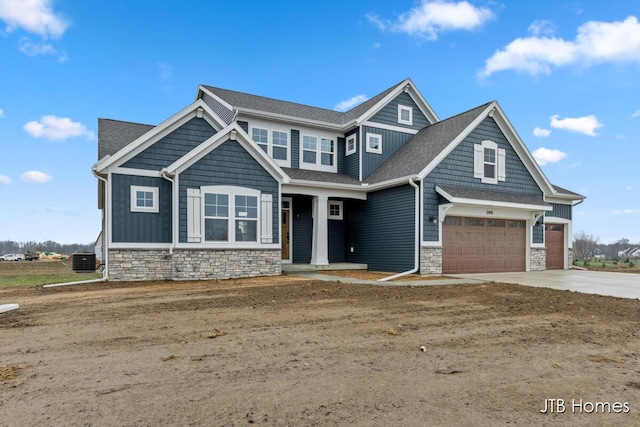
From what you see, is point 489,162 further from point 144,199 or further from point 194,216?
point 144,199

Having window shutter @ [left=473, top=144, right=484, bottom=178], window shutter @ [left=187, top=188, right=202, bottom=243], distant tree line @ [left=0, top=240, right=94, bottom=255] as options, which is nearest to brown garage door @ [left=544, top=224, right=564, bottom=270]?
window shutter @ [left=473, top=144, right=484, bottom=178]

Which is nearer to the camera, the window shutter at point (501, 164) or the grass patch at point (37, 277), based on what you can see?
the grass patch at point (37, 277)

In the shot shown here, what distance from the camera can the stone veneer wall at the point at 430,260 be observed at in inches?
551

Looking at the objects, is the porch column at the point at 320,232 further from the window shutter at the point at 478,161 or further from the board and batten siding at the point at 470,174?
the window shutter at the point at 478,161

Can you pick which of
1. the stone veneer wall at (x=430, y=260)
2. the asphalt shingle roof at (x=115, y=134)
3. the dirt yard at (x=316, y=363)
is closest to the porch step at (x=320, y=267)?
the stone veneer wall at (x=430, y=260)

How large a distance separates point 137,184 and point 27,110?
8.74 meters

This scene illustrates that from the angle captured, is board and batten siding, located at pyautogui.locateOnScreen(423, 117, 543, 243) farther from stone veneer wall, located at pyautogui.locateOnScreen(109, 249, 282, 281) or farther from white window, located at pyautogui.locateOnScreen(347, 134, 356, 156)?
stone veneer wall, located at pyautogui.locateOnScreen(109, 249, 282, 281)

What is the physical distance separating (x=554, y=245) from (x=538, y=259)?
2.68 meters

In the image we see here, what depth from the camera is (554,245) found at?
19.0 metres

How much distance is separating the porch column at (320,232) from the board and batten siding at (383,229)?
1.73 metres

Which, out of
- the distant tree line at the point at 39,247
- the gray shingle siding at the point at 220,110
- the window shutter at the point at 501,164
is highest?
the gray shingle siding at the point at 220,110

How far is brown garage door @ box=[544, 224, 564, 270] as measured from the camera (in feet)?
61.7

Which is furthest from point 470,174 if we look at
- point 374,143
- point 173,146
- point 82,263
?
point 82,263

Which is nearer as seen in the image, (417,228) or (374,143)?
(417,228)
